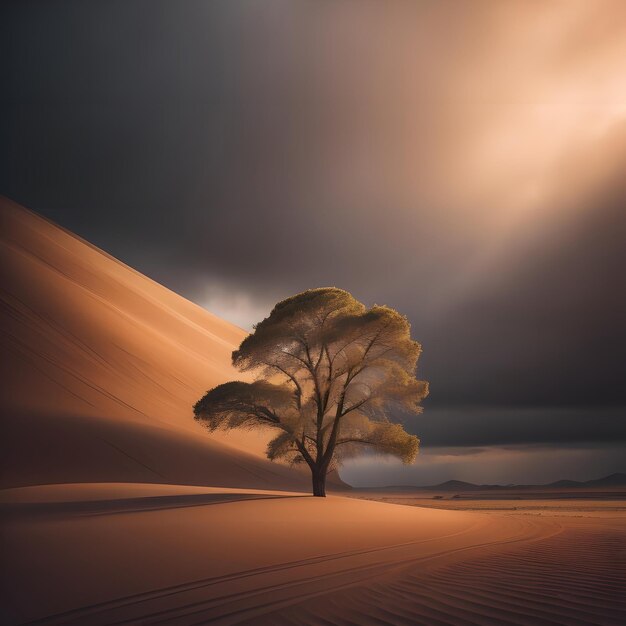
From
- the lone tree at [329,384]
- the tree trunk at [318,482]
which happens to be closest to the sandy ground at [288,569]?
the tree trunk at [318,482]

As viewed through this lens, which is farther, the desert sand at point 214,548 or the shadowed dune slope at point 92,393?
the shadowed dune slope at point 92,393

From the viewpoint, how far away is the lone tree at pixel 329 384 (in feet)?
72.0

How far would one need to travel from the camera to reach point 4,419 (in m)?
27.2

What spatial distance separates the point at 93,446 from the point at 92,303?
20.1 m

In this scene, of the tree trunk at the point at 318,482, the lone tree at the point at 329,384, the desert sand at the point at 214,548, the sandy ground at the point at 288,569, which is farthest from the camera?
the lone tree at the point at 329,384

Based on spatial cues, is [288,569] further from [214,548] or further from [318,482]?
[318,482]

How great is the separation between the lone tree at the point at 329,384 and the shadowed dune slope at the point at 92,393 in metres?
9.65

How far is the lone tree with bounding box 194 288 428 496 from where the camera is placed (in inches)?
864

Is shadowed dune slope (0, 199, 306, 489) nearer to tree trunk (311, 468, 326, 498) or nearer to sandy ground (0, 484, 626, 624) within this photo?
tree trunk (311, 468, 326, 498)

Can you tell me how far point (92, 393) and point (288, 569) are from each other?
98.6ft

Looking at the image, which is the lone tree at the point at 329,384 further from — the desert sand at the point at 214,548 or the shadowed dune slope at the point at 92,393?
the shadowed dune slope at the point at 92,393

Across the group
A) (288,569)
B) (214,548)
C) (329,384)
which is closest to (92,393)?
(329,384)

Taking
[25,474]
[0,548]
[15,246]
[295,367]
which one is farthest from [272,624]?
[15,246]

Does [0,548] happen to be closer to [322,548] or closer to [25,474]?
[322,548]
